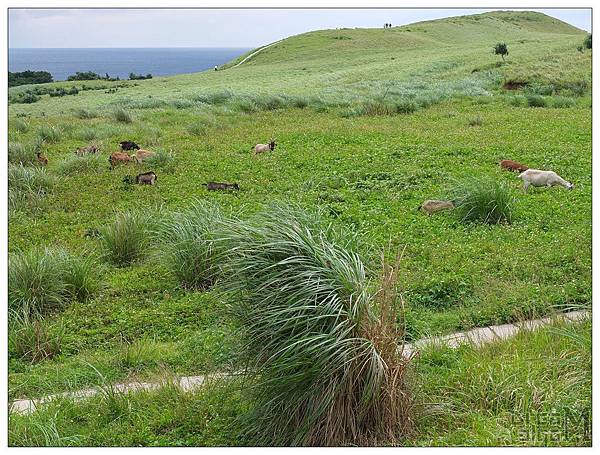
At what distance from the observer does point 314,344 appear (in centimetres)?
350

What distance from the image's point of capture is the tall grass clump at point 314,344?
11.6 feet

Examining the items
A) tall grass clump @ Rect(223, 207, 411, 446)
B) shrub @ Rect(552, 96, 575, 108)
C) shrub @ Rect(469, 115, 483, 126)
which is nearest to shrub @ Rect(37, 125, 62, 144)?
shrub @ Rect(469, 115, 483, 126)

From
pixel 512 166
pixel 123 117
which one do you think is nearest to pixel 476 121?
pixel 512 166

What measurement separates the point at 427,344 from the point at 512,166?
20.1 feet

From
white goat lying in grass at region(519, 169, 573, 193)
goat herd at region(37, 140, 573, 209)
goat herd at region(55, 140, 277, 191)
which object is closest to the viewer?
goat herd at region(37, 140, 573, 209)

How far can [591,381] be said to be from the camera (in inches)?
156

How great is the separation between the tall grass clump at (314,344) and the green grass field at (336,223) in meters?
0.23

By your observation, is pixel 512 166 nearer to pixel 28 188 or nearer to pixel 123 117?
pixel 28 188

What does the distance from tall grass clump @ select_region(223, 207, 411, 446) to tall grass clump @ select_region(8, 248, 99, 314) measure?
9.00 ft

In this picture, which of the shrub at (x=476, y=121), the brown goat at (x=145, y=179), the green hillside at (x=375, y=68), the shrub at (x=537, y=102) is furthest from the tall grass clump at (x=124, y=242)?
the shrub at (x=537, y=102)

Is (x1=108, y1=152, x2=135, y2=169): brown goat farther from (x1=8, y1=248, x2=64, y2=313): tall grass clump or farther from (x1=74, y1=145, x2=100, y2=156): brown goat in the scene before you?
(x1=8, y1=248, x2=64, y2=313): tall grass clump

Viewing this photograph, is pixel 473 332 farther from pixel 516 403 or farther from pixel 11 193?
pixel 11 193

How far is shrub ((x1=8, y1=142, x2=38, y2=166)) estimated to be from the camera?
11.9 m

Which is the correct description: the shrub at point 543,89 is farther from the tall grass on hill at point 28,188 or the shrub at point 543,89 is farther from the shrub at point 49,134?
the tall grass on hill at point 28,188
